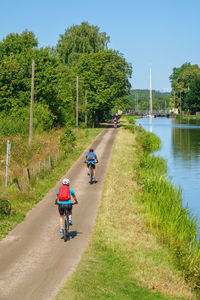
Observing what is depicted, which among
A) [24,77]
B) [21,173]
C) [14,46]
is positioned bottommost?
[21,173]

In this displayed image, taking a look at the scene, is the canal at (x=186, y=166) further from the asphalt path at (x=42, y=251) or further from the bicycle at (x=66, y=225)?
the bicycle at (x=66, y=225)

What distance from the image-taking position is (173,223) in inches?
690

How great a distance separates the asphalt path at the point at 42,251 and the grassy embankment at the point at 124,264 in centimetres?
37

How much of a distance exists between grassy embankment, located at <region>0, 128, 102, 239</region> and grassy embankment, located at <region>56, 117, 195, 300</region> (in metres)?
3.47

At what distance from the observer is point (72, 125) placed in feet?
192

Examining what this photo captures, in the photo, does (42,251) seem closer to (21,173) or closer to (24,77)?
(21,173)

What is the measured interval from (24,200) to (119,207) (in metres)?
4.56

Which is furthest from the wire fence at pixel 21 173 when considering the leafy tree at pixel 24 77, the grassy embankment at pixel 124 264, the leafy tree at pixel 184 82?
the leafy tree at pixel 184 82

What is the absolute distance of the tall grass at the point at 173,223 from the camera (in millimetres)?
13316

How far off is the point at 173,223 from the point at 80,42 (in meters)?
71.2

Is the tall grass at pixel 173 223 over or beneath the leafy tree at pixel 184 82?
beneath

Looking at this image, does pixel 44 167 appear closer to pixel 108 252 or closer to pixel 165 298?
pixel 108 252

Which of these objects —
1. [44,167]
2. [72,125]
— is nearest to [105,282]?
[44,167]

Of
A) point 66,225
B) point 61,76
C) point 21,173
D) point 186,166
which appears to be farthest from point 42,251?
point 61,76
